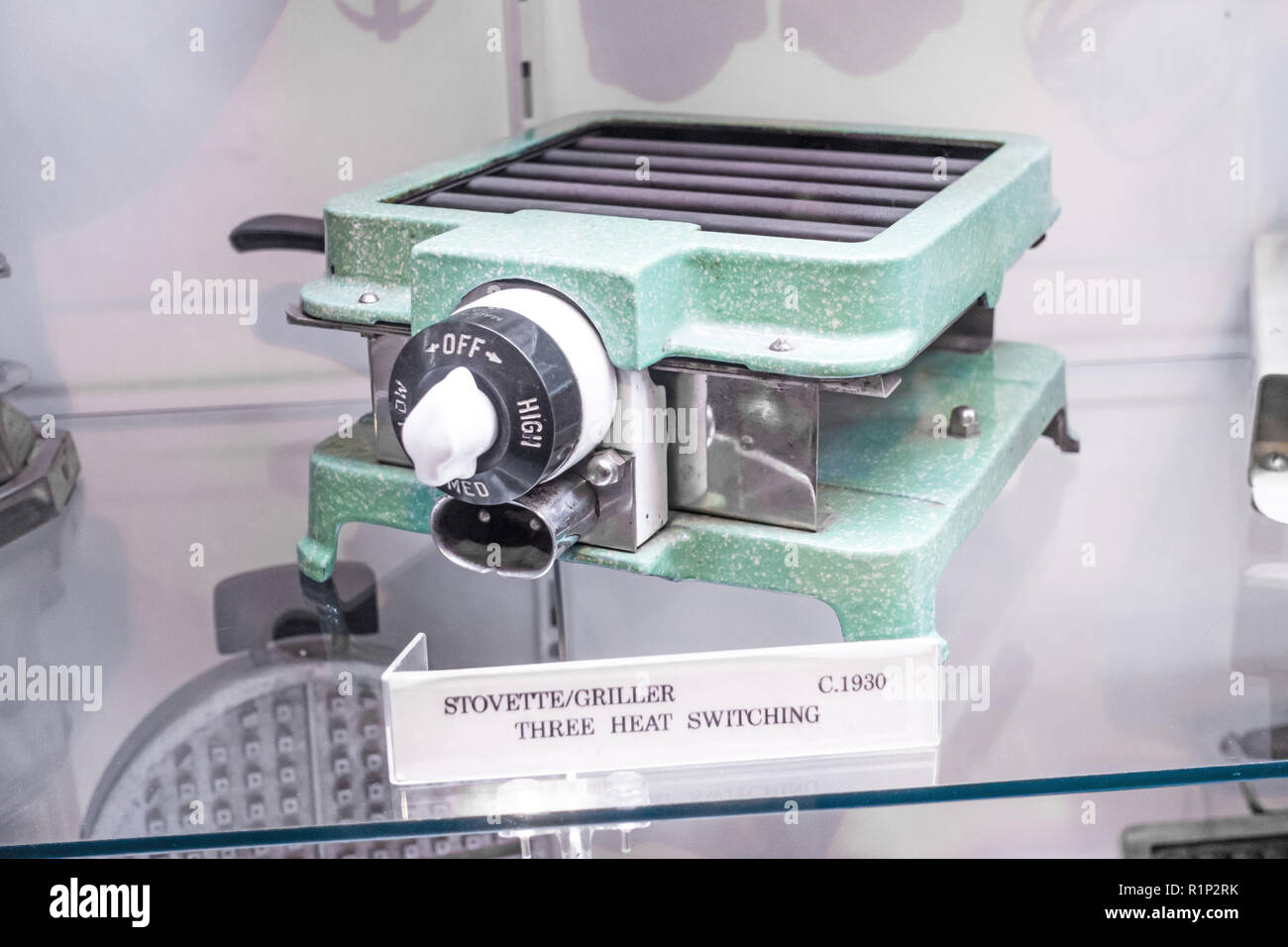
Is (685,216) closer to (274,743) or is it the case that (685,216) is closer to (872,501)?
(872,501)

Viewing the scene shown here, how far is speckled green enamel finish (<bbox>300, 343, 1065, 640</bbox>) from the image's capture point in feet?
2.04

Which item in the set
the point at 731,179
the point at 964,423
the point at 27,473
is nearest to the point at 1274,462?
the point at 964,423

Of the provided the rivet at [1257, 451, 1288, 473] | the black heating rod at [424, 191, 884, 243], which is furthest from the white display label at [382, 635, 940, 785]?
the rivet at [1257, 451, 1288, 473]

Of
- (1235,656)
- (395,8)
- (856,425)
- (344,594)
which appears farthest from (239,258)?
(1235,656)

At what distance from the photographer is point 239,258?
0.92 meters

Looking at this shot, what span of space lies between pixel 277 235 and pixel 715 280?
0.30 metres

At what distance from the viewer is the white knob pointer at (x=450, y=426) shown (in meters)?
0.54

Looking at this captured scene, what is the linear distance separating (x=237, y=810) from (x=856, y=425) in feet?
1.11

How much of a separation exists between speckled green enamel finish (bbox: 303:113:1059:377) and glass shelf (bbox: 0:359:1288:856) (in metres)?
0.13

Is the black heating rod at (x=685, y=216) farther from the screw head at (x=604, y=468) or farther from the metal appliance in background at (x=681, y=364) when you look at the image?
the screw head at (x=604, y=468)

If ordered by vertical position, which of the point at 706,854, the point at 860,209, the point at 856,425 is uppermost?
the point at 860,209

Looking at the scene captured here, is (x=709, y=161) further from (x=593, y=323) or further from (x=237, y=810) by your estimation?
(x=237, y=810)

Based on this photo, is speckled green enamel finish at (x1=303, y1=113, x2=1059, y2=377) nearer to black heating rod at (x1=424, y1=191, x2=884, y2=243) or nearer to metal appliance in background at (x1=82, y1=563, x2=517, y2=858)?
black heating rod at (x1=424, y1=191, x2=884, y2=243)

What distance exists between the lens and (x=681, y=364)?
60 centimetres
